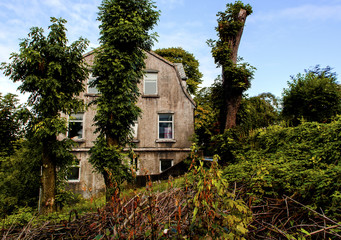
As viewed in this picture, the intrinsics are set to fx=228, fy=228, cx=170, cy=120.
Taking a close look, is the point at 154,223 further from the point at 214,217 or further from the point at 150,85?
the point at 150,85

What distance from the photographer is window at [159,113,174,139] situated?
18.8 m

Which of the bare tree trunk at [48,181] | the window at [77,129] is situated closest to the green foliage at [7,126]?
the window at [77,129]

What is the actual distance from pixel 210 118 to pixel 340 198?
24.7m

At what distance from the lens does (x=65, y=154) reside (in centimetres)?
950

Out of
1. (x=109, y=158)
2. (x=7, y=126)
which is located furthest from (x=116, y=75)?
(x=7, y=126)

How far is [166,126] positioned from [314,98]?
34.9 ft

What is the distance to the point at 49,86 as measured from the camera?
30.3 feet

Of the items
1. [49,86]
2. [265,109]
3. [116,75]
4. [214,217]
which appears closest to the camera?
[214,217]

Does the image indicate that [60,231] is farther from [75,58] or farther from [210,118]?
[210,118]

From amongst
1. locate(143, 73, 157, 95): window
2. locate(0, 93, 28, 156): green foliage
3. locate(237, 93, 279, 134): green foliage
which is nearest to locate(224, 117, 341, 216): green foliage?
locate(143, 73, 157, 95): window

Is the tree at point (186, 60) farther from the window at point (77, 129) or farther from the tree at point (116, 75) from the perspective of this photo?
the tree at point (116, 75)

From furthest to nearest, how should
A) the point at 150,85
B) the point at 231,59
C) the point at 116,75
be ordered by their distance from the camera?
the point at 150,85 → the point at 231,59 → the point at 116,75

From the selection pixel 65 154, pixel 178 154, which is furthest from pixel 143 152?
pixel 65 154

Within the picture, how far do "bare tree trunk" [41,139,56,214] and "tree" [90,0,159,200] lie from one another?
1.64 meters
